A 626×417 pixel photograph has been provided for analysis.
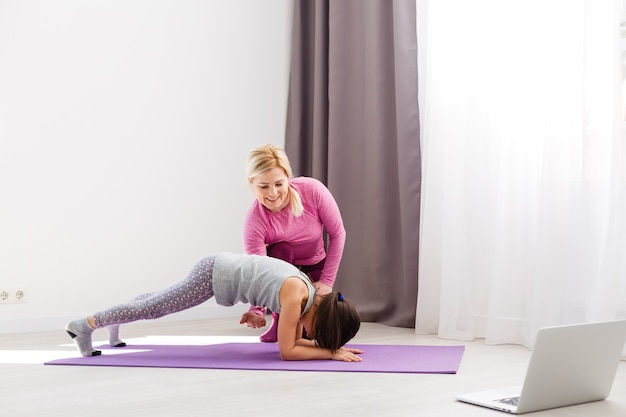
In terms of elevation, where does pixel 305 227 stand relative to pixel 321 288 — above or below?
above

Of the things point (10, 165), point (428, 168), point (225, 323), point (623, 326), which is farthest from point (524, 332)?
point (10, 165)

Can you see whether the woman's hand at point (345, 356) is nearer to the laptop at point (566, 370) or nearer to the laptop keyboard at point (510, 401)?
the laptop at point (566, 370)

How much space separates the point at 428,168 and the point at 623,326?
1.63 meters

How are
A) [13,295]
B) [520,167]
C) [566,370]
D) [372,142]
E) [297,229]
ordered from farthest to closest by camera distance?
1. [372,142]
2. [13,295]
3. [297,229]
4. [520,167]
5. [566,370]

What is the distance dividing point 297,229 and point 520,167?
950 millimetres

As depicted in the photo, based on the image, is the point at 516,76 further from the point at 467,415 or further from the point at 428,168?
the point at 467,415

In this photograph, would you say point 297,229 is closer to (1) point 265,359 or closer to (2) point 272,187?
(2) point 272,187

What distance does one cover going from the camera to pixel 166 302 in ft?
9.57

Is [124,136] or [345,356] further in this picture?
[124,136]

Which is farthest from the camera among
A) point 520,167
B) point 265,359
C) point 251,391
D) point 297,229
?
point 297,229

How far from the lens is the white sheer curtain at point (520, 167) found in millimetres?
2965

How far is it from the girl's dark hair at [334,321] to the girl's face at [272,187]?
63 cm

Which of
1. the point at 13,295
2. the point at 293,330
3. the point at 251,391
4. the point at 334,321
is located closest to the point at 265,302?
the point at 293,330

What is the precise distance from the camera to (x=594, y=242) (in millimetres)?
2992
